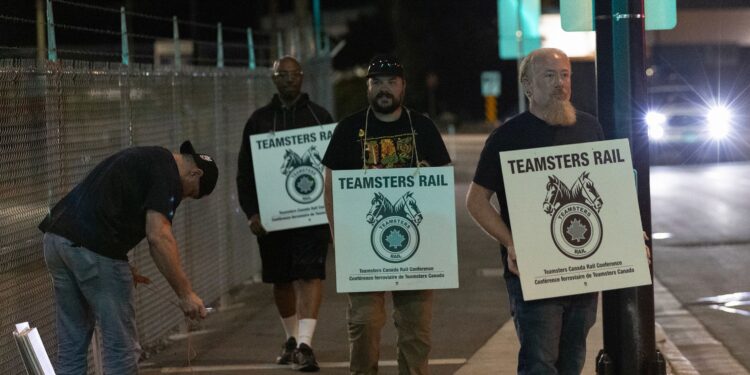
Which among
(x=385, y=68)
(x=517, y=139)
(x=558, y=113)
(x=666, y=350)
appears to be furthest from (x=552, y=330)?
(x=666, y=350)

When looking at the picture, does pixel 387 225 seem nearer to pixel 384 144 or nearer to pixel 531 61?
pixel 384 144

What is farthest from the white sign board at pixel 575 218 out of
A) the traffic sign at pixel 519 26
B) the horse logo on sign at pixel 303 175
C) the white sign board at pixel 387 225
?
the traffic sign at pixel 519 26

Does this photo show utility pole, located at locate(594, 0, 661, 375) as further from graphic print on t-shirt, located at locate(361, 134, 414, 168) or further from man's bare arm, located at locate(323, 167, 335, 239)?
man's bare arm, located at locate(323, 167, 335, 239)

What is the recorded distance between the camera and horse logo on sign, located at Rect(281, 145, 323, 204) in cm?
867

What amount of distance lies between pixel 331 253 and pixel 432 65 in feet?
186

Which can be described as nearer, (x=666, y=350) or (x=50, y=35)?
(x=50, y=35)

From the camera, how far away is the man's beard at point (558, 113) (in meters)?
5.64

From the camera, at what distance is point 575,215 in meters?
5.58

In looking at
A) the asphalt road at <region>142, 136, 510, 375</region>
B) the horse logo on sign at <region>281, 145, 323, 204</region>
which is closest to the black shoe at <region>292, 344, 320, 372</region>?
the asphalt road at <region>142, 136, 510, 375</region>

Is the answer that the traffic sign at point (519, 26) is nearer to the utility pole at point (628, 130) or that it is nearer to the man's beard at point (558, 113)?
the utility pole at point (628, 130)

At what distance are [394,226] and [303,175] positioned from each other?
256 cm

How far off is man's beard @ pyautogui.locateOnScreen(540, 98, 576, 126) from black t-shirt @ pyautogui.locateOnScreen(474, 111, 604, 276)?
0.03 m

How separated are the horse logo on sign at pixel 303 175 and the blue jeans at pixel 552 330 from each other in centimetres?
313

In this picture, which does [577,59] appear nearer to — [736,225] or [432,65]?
[736,225]
